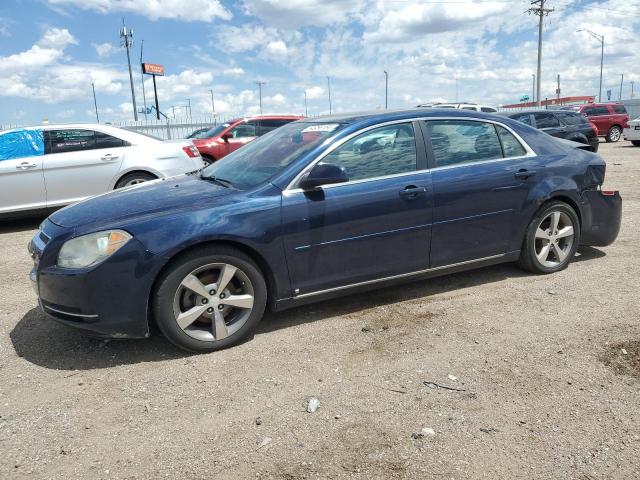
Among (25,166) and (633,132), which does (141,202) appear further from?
(633,132)

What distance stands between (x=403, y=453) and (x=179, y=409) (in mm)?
1258

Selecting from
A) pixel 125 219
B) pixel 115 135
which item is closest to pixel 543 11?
pixel 115 135

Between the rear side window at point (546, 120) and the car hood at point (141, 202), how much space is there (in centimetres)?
1459

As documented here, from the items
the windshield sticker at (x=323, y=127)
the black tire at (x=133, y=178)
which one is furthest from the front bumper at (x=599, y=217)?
the black tire at (x=133, y=178)

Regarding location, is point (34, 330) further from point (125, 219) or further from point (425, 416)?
point (425, 416)

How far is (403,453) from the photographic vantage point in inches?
96.9

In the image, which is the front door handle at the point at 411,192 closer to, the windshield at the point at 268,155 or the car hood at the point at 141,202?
the windshield at the point at 268,155

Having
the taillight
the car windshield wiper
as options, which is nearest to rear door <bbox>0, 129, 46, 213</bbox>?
the taillight

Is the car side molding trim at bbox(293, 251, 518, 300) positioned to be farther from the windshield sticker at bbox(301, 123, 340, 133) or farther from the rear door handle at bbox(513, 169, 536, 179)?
the windshield sticker at bbox(301, 123, 340, 133)

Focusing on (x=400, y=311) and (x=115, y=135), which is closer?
(x=400, y=311)

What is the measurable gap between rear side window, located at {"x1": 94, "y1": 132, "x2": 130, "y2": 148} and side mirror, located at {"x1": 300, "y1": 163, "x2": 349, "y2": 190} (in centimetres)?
540

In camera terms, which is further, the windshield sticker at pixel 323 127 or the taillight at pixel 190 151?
the taillight at pixel 190 151

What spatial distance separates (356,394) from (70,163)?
256 inches

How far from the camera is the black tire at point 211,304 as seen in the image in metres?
3.34
